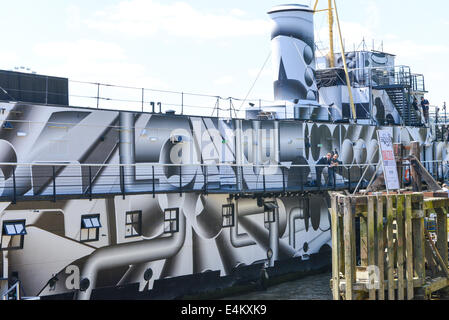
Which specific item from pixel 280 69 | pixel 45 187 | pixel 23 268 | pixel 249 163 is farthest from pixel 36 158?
pixel 280 69

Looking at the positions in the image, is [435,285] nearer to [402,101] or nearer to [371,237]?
[371,237]

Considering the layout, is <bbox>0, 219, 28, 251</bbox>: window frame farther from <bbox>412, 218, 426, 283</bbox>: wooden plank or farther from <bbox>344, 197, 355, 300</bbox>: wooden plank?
<bbox>412, 218, 426, 283</bbox>: wooden plank

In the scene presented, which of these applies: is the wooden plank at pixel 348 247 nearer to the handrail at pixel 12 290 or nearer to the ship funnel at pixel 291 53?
the handrail at pixel 12 290

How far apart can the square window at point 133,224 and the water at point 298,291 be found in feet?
17.1

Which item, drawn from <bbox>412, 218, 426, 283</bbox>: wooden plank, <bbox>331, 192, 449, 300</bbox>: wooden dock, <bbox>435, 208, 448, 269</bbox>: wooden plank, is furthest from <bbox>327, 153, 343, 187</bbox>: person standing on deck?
<bbox>412, 218, 426, 283</bbox>: wooden plank

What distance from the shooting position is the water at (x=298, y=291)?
2606 centimetres

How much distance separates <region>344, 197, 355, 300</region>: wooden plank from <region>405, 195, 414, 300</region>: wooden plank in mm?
1951

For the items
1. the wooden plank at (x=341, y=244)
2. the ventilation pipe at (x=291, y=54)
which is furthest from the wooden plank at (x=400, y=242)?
the ventilation pipe at (x=291, y=54)

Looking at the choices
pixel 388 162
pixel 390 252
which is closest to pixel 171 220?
pixel 388 162

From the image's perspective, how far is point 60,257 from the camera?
21.0 meters

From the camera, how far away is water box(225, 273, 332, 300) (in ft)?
85.5

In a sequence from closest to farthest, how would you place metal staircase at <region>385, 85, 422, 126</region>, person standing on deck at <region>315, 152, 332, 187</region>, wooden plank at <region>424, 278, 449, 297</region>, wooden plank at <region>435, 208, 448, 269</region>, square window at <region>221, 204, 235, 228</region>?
wooden plank at <region>424, 278, 449, 297</region>
wooden plank at <region>435, 208, 448, 269</region>
square window at <region>221, 204, 235, 228</region>
person standing on deck at <region>315, 152, 332, 187</region>
metal staircase at <region>385, 85, 422, 126</region>

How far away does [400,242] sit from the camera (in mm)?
20266

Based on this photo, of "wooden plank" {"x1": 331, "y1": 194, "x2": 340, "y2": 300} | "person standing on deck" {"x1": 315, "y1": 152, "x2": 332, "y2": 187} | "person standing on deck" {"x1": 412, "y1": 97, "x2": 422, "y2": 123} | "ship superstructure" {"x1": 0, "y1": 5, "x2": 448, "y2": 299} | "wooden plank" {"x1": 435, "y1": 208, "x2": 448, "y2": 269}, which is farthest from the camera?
"person standing on deck" {"x1": 412, "y1": 97, "x2": 422, "y2": 123}
